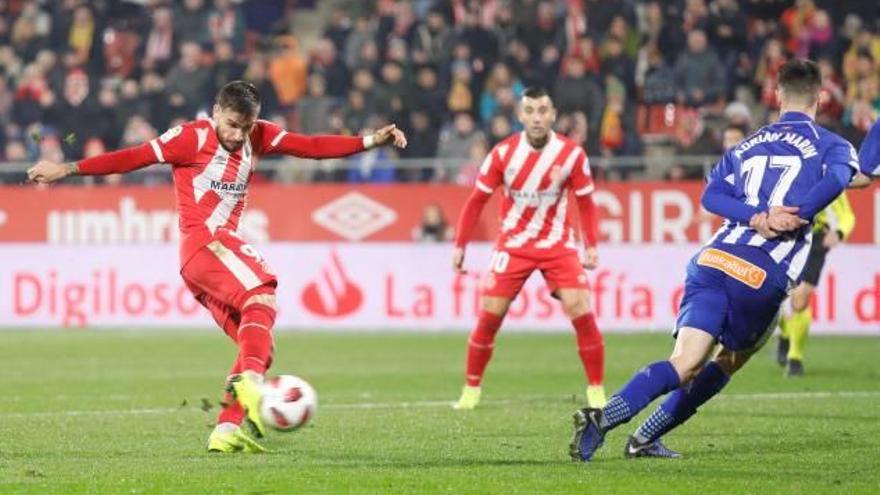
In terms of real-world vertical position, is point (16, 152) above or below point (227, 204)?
below

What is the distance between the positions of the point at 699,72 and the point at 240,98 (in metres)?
14.7

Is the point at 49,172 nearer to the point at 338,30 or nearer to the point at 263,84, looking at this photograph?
the point at 263,84

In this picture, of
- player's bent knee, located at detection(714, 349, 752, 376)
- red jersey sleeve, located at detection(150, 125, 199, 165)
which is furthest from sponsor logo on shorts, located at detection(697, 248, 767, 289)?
red jersey sleeve, located at detection(150, 125, 199, 165)

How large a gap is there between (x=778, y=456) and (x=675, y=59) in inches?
590

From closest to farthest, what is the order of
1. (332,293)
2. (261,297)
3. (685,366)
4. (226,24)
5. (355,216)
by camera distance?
(685,366) < (261,297) < (332,293) < (355,216) < (226,24)

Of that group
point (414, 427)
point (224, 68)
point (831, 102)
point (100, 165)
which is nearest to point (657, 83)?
point (831, 102)

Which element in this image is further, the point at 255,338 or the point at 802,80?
the point at 255,338

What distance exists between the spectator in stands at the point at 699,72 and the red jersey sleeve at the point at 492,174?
34.7ft

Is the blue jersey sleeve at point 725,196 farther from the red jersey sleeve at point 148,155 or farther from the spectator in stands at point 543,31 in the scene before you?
the spectator in stands at point 543,31

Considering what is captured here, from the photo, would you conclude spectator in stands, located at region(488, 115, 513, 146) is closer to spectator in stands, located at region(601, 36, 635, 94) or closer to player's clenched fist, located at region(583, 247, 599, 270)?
spectator in stands, located at region(601, 36, 635, 94)

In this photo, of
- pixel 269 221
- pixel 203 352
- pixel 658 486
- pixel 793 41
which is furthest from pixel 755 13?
pixel 658 486

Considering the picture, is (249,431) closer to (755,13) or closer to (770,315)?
(770,315)

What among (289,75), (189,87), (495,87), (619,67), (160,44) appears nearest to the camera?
(619,67)

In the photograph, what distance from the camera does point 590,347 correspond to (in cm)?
1366
